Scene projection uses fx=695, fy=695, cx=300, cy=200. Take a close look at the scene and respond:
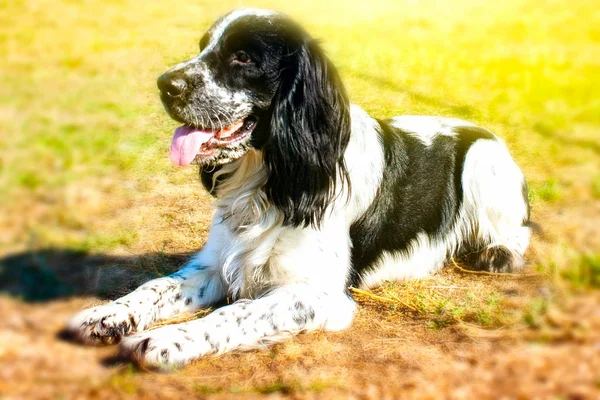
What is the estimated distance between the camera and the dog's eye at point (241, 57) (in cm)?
389

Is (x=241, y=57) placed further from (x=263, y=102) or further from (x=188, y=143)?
(x=188, y=143)

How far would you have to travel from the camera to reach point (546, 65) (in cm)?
879

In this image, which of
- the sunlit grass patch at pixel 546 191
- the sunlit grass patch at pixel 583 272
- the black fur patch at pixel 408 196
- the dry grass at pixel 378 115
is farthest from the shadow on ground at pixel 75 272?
the sunlit grass patch at pixel 546 191

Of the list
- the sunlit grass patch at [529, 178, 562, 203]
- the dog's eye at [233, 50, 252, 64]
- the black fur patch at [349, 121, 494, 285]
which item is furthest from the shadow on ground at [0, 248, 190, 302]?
the sunlit grass patch at [529, 178, 562, 203]

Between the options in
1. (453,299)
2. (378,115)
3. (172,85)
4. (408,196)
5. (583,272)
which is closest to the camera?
(172,85)

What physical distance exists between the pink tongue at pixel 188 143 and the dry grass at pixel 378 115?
969mm

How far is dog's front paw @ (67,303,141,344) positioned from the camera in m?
3.75

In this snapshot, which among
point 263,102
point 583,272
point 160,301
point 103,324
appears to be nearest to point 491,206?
point 583,272

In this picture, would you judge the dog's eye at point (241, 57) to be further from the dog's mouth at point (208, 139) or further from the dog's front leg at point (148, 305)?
the dog's front leg at point (148, 305)

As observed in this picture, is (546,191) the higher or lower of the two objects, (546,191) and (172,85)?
the lower

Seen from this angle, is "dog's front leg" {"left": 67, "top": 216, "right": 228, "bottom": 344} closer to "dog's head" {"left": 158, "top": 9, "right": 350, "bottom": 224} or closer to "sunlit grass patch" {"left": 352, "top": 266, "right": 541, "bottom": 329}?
"dog's head" {"left": 158, "top": 9, "right": 350, "bottom": 224}

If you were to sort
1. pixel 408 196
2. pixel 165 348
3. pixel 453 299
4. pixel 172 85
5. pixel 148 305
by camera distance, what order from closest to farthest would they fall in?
pixel 165 348 → pixel 172 85 → pixel 148 305 → pixel 453 299 → pixel 408 196

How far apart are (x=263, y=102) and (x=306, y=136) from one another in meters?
0.31

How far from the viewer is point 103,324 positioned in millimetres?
3783
